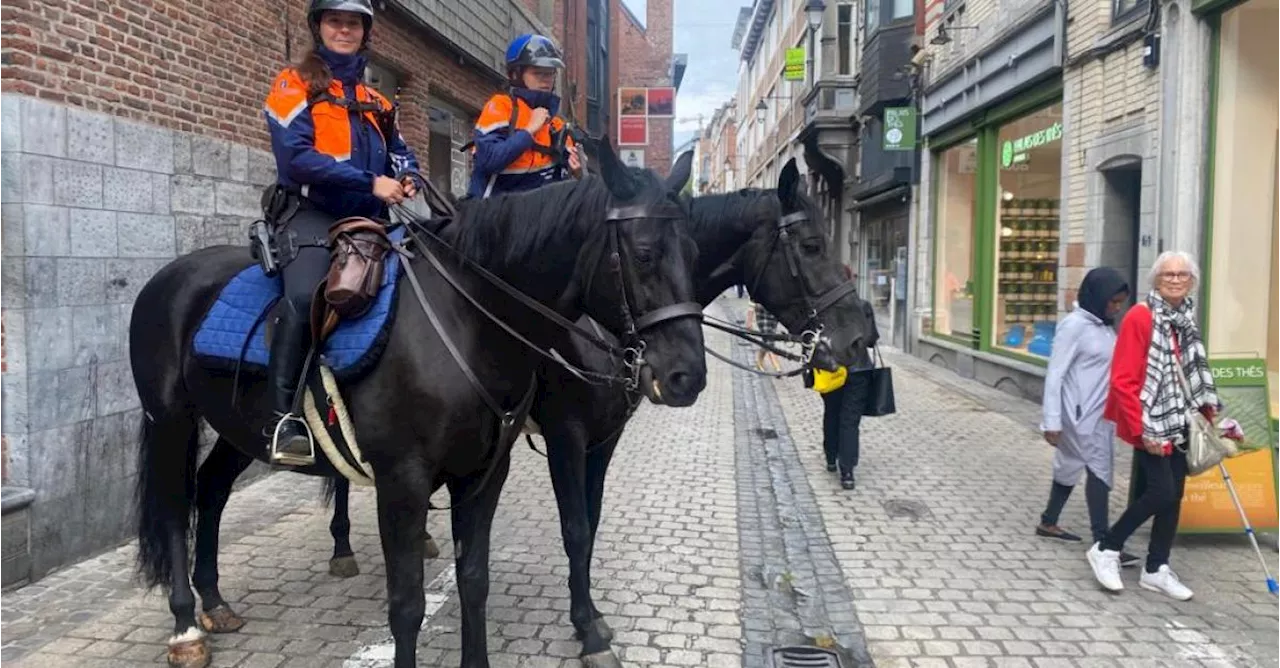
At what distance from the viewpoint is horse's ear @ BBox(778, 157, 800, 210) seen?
14.0 feet

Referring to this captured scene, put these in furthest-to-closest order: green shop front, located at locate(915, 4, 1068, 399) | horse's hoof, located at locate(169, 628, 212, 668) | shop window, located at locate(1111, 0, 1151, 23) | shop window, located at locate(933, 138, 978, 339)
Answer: shop window, located at locate(933, 138, 978, 339), green shop front, located at locate(915, 4, 1068, 399), shop window, located at locate(1111, 0, 1151, 23), horse's hoof, located at locate(169, 628, 212, 668)

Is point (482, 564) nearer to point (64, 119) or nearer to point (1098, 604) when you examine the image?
point (1098, 604)

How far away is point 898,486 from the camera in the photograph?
7.30 meters

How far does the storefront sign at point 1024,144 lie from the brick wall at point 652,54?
26816 mm

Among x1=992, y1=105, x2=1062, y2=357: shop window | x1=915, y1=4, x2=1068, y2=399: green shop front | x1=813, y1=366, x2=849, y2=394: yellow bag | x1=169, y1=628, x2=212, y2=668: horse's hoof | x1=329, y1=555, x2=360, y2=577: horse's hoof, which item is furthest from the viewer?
x1=992, y1=105, x2=1062, y2=357: shop window

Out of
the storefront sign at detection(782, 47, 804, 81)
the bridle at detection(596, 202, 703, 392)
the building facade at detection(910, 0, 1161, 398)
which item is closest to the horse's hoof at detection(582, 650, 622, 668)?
the bridle at detection(596, 202, 703, 392)

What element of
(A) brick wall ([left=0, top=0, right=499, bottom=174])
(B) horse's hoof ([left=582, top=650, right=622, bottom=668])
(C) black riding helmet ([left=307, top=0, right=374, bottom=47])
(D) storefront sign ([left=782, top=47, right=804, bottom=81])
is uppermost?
(D) storefront sign ([left=782, top=47, right=804, bottom=81])

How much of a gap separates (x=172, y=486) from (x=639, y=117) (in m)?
26.0

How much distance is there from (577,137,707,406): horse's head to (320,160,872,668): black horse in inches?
32.1

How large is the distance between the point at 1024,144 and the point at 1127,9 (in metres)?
3.19

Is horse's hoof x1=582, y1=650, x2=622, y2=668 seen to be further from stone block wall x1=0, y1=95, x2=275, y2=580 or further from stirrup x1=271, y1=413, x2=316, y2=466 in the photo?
stone block wall x1=0, y1=95, x2=275, y2=580

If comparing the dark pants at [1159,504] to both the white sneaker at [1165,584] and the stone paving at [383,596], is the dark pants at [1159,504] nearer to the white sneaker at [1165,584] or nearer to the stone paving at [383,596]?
the white sneaker at [1165,584]

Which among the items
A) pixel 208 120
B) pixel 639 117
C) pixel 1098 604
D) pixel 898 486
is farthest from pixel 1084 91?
pixel 639 117

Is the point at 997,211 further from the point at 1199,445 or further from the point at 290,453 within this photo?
the point at 290,453
